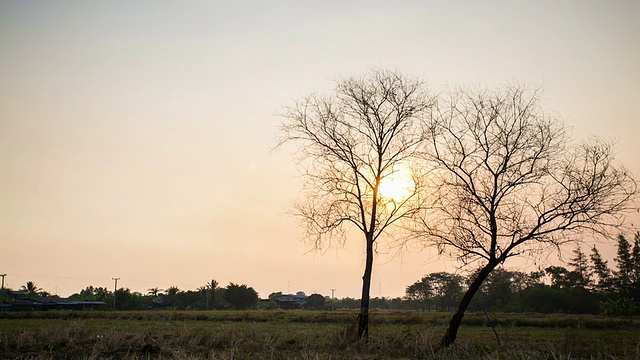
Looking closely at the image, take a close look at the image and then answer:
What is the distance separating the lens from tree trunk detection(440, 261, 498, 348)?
13.9m

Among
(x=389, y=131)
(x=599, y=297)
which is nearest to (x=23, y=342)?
(x=389, y=131)

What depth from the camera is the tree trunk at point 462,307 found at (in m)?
13.9

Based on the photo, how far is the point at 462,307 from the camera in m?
14.3

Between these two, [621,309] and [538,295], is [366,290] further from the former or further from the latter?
[538,295]

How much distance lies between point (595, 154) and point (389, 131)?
22.5 feet

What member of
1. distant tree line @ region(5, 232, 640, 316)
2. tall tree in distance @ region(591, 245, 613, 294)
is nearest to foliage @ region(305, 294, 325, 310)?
distant tree line @ region(5, 232, 640, 316)

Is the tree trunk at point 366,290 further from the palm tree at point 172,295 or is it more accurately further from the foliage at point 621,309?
the palm tree at point 172,295

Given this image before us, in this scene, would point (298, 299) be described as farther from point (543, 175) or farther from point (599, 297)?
point (543, 175)

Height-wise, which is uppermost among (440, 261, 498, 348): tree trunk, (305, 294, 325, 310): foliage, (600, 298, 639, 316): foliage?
(440, 261, 498, 348): tree trunk

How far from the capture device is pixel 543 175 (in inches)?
566

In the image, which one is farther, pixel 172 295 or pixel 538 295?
pixel 172 295

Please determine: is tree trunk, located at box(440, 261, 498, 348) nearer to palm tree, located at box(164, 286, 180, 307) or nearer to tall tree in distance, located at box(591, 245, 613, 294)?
tall tree in distance, located at box(591, 245, 613, 294)

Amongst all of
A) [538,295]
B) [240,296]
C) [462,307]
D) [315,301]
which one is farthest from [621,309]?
[315,301]

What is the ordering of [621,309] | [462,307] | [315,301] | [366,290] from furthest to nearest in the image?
1. [315,301]
2. [621,309]
3. [366,290]
4. [462,307]
